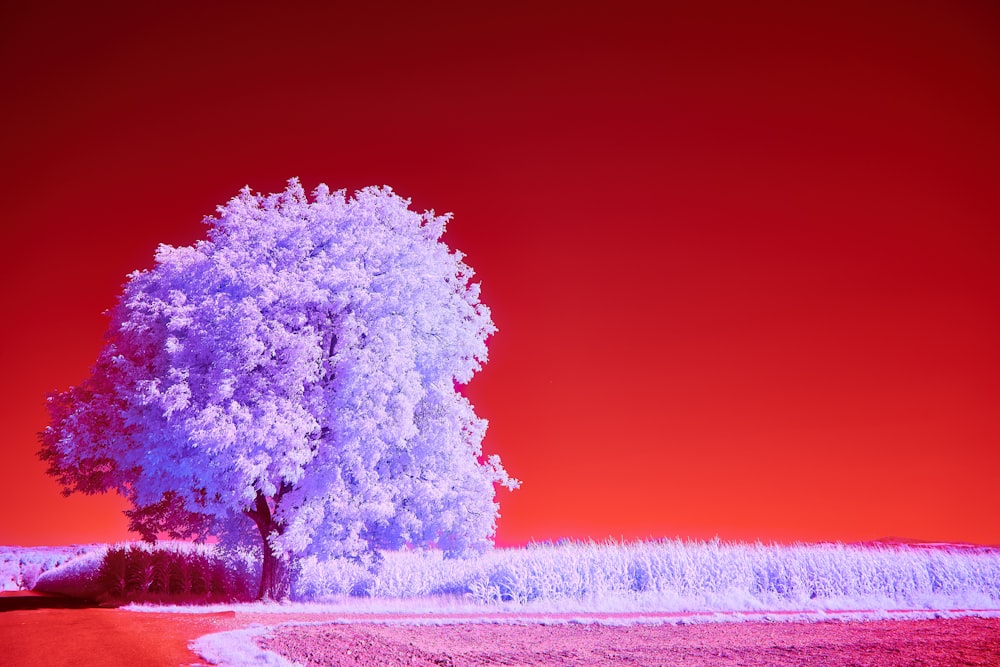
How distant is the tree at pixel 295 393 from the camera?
23.4 m

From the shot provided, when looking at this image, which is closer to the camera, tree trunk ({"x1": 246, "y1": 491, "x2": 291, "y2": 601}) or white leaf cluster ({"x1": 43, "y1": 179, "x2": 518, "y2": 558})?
white leaf cluster ({"x1": 43, "y1": 179, "x2": 518, "y2": 558})

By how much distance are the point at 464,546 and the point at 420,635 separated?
26.7ft

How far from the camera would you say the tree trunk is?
83.6ft

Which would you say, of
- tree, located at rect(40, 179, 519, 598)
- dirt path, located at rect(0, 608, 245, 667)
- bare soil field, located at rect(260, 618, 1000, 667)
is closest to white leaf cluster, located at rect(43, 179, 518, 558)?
tree, located at rect(40, 179, 519, 598)

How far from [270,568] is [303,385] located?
5.98m

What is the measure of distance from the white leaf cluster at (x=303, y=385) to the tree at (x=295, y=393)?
0.06m

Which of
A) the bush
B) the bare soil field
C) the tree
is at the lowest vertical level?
the bare soil field

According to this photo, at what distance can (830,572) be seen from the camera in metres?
29.1

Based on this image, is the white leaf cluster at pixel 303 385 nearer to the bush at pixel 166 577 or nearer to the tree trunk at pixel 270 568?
the tree trunk at pixel 270 568

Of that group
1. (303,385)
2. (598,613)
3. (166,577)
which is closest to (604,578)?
(598,613)

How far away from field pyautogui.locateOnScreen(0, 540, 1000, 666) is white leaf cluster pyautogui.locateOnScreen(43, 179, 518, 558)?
9.77ft

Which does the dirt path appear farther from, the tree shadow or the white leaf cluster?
the white leaf cluster

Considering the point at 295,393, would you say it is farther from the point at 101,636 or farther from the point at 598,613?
the point at 598,613

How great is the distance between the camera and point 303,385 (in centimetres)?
2452
